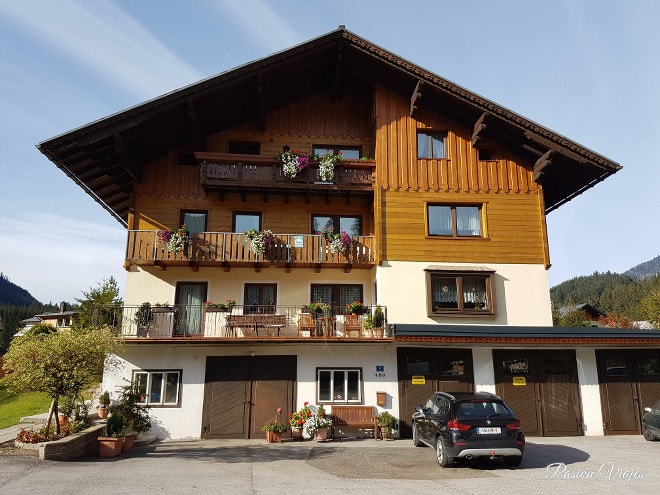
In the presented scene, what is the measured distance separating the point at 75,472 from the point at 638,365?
62.0 ft

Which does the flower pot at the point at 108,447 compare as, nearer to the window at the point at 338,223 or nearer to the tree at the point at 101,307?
the tree at the point at 101,307

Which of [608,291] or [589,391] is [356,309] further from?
[608,291]

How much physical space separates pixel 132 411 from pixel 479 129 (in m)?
16.7

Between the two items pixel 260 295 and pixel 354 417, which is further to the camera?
pixel 260 295

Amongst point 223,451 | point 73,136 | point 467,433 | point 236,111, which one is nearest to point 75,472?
point 223,451

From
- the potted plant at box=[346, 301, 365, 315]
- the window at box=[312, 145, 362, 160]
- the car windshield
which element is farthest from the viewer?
the window at box=[312, 145, 362, 160]

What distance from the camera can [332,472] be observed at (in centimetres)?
1127

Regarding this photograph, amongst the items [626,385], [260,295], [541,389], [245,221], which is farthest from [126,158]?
[626,385]

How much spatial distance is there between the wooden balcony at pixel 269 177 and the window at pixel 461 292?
4.63 meters

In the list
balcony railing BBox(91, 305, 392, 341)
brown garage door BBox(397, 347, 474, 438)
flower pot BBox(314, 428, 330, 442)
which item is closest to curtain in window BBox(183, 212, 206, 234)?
balcony railing BBox(91, 305, 392, 341)

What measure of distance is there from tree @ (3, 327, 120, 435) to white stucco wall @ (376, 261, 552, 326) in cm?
992

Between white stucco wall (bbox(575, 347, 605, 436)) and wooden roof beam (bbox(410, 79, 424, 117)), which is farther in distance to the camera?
wooden roof beam (bbox(410, 79, 424, 117))

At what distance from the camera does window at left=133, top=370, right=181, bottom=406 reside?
57.3 ft

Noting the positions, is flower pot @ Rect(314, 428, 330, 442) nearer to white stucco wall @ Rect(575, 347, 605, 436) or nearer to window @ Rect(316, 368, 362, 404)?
window @ Rect(316, 368, 362, 404)
